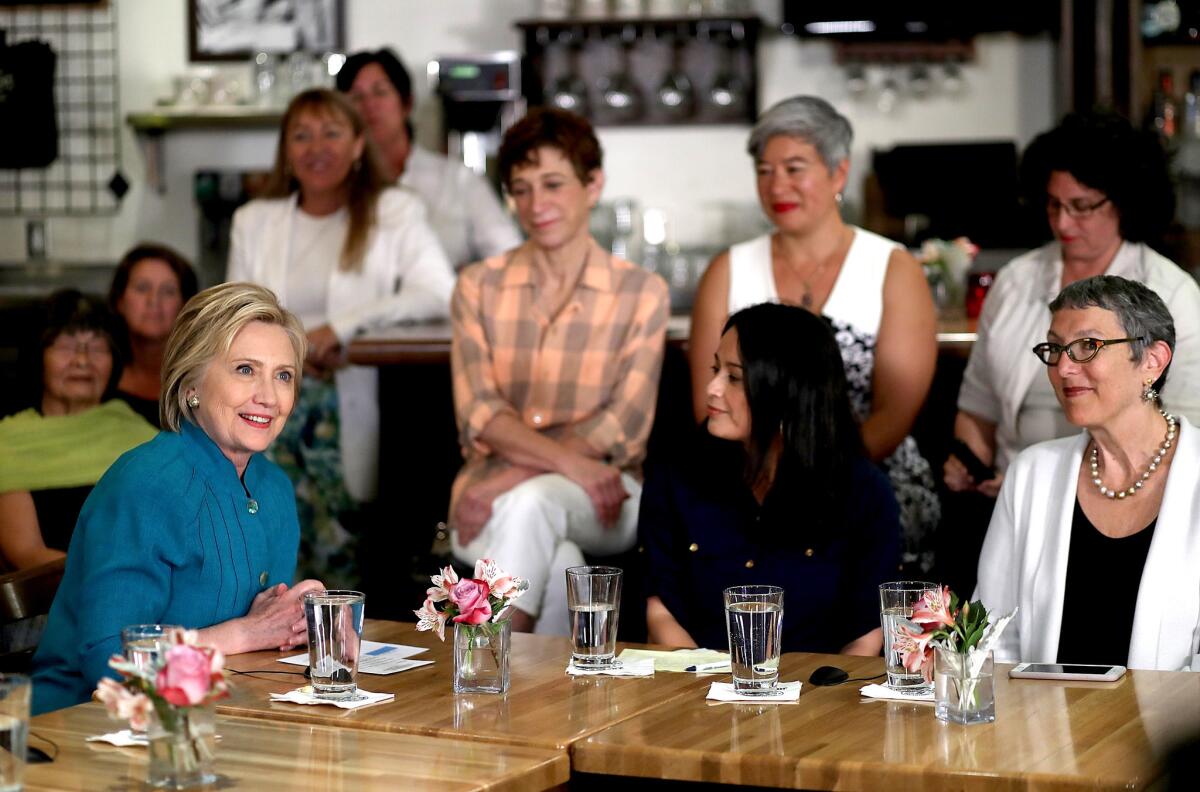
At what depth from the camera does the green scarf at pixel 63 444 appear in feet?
11.4

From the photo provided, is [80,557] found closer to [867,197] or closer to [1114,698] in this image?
[1114,698]

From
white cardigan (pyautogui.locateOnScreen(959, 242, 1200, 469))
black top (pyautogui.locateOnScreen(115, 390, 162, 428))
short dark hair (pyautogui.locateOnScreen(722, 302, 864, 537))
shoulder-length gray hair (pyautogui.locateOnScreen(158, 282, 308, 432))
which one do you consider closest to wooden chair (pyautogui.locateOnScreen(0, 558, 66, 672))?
shoulder-length gray hair (pyautogui.locateOnScreen(158, 282, 308, 432))

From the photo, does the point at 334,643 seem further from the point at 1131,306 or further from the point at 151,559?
the point at 1131,306

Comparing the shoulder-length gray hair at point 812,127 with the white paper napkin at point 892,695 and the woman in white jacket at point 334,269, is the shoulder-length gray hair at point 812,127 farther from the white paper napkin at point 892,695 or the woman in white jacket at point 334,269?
the white paper napkin at point 892,695

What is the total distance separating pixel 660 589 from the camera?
9.48 feet

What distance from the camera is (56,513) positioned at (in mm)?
3480

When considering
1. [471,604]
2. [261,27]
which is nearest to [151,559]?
[471,604]

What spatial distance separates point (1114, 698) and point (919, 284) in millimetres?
1787

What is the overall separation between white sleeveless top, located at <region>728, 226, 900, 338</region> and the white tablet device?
154 centimetres

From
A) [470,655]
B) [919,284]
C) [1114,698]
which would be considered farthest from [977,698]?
[919,284]

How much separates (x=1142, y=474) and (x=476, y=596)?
1.19 meters

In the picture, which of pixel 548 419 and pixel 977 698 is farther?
pixel 548 419

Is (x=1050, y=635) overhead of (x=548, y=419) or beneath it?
beneath

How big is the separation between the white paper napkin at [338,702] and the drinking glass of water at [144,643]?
254 mm
